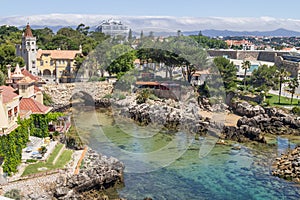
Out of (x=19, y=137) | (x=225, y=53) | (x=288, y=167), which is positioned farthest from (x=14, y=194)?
(x=225, y=53)

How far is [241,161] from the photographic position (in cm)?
2409

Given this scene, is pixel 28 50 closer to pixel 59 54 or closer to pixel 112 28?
pixel 59 54

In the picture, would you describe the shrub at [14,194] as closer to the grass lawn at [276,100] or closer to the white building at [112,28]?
the grass lawn at [276,100]

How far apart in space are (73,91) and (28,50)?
8.23 metres

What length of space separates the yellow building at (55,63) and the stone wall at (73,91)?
19.4 ft

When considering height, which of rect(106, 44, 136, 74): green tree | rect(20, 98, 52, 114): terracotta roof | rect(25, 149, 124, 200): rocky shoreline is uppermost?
rect(106, 44, 136, 74): green tree

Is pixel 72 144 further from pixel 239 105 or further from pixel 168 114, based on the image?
pixel 239 105

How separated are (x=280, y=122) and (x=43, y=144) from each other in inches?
792

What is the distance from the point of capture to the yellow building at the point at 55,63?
156 feet

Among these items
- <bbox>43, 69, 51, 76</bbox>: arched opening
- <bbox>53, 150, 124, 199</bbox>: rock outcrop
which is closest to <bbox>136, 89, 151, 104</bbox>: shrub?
<bbox>43, 69, 51, 76</bbox>: arched opening

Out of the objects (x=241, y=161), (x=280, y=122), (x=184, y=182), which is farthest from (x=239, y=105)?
(x=184, y=182)

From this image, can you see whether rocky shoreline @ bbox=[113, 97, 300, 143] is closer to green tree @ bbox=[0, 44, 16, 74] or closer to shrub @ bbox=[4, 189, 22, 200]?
green tree @ bbox=[0, 44, 16, 74]

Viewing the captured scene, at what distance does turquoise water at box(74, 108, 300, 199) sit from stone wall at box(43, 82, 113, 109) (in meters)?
8.51

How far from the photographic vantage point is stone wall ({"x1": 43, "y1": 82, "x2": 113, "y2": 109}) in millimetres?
39469
